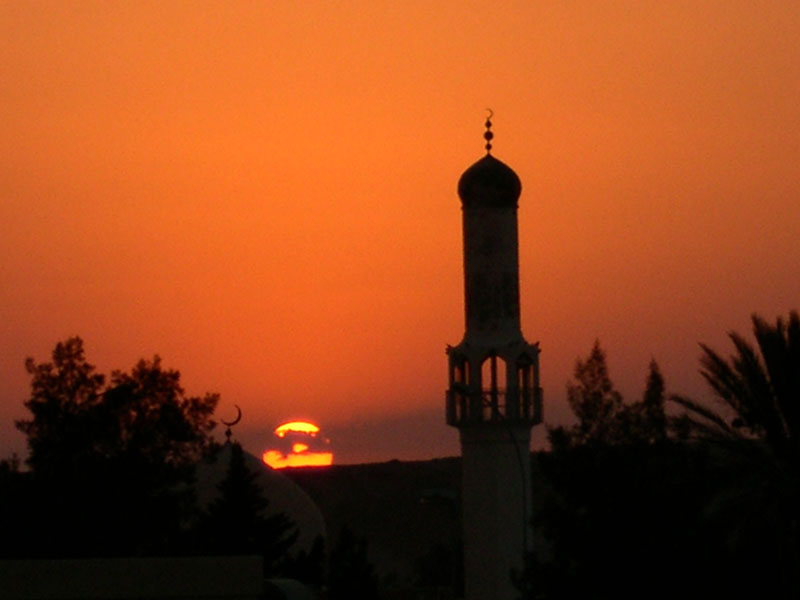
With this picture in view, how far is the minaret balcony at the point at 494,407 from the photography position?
42812 mm

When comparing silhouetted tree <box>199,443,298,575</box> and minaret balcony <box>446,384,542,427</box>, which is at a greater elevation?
minaret balcony <box>446,384,542,427</box>

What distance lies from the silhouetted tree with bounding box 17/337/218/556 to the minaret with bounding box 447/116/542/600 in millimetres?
6331

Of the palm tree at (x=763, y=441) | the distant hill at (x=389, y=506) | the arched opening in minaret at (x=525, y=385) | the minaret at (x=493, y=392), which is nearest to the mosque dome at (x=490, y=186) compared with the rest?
the minaret at (x=493, y=392)

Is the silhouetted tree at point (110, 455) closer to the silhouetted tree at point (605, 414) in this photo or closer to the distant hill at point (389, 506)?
the silhouetted tree at point (605, 414)

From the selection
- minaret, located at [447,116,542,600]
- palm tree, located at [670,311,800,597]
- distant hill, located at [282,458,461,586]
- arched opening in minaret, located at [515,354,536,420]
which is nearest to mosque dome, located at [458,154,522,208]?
minaret, located at [447,116,542,600]

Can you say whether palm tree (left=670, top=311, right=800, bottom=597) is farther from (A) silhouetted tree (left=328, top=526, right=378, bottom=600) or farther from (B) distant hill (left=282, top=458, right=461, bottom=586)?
(B) distant hill (left=282, top=458, right=461, bottom=586)

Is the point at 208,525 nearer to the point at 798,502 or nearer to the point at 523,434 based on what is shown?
the point at 523,434

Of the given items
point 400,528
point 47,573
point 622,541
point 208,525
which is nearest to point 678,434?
point 622,541

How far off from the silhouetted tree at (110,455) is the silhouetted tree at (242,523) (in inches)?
39.6

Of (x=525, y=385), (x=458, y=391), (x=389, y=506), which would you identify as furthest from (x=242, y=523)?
(x=389, y=506)

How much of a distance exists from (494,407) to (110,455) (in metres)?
8.66

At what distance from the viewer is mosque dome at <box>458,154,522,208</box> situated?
140 ft

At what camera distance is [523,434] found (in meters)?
43.5

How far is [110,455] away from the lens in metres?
38.3
